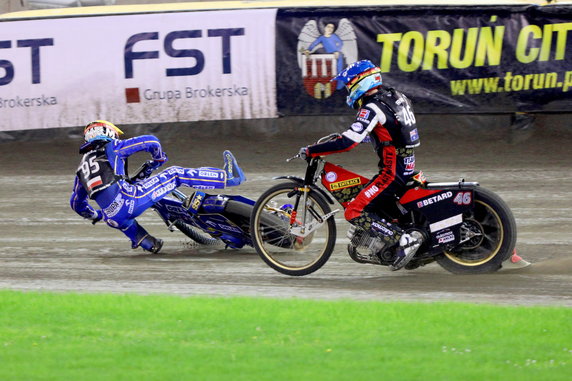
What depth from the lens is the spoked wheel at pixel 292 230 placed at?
9328mm

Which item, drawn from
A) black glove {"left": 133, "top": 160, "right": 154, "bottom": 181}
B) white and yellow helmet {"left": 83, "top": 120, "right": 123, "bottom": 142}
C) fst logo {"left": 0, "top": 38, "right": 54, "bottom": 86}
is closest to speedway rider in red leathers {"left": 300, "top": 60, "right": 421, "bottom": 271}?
black glove {"left": 133, "top": 160, "right": 154, "bottom": 181}

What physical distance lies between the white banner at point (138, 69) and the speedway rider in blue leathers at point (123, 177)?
19.5 ft

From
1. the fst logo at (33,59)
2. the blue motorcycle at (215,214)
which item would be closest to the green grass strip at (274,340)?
the blue motorcycle at (215,214)

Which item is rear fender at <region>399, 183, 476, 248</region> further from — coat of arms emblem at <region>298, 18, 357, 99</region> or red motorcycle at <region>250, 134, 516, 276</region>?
coat of arms emblem at <region>298, 18, 357, 99</region>

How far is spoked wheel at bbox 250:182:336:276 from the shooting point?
9.33 meters

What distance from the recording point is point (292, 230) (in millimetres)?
9414

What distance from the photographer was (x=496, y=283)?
8.88 meters

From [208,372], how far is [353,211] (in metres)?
3.27

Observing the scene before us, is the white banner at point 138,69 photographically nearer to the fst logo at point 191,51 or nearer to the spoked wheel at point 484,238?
the fst logo at point 191,51

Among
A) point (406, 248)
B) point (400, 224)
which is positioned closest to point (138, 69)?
point (400, 224)

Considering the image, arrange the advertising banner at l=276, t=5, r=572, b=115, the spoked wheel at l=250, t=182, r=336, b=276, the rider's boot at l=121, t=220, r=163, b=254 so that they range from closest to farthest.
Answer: the spoked wheel at l=250, t=182, r=336, b=276
the rider's boot at l=121, t=220, r=163, b=254
the advertising banner at l=276, t=5, r=572, b=115

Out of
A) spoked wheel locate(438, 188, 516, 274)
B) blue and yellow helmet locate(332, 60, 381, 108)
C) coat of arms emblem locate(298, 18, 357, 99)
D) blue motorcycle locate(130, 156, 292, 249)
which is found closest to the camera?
spoked wheel locate(438, 188, 516, 274)

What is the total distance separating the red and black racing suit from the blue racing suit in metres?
1.75

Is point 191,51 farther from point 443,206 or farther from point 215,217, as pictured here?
point 443,206
